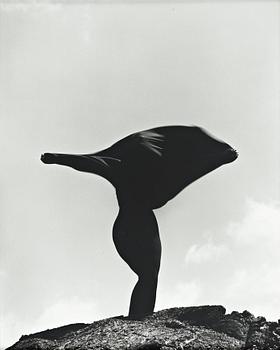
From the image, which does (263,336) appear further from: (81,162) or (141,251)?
(81,162)

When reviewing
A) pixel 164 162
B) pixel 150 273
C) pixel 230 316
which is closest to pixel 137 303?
pixel 150 273

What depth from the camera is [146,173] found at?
9586 mm

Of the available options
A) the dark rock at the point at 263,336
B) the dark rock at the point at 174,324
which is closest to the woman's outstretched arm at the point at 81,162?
the dark rock at the point at 174,324

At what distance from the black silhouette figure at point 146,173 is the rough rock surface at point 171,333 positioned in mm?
654

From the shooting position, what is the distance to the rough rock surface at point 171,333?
303 inches

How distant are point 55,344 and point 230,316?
2224mm

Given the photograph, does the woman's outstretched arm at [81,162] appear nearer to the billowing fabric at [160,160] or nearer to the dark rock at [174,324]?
the billowing fabric at [160,160]

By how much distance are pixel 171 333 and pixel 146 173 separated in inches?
96.4

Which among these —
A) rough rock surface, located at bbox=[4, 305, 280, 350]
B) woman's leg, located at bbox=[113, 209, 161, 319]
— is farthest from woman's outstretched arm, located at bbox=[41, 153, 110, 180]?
rough rock surface, located at bbox=[4, 305, 280, 350]

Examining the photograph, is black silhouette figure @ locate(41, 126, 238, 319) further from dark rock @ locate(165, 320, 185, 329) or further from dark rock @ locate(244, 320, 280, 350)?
dark rock @ locate(244, 320, 280, 350)

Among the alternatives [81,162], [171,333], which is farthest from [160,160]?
[171,333]

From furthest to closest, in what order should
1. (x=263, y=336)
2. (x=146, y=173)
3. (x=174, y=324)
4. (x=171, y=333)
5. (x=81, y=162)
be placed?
(x=146, y=173) < (x=81, y=162) < (x=174, y=324) < (x=263, y=336) < (x=171, y=333)

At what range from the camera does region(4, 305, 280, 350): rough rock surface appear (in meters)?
7.68

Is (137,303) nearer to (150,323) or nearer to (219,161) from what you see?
(150,323)
